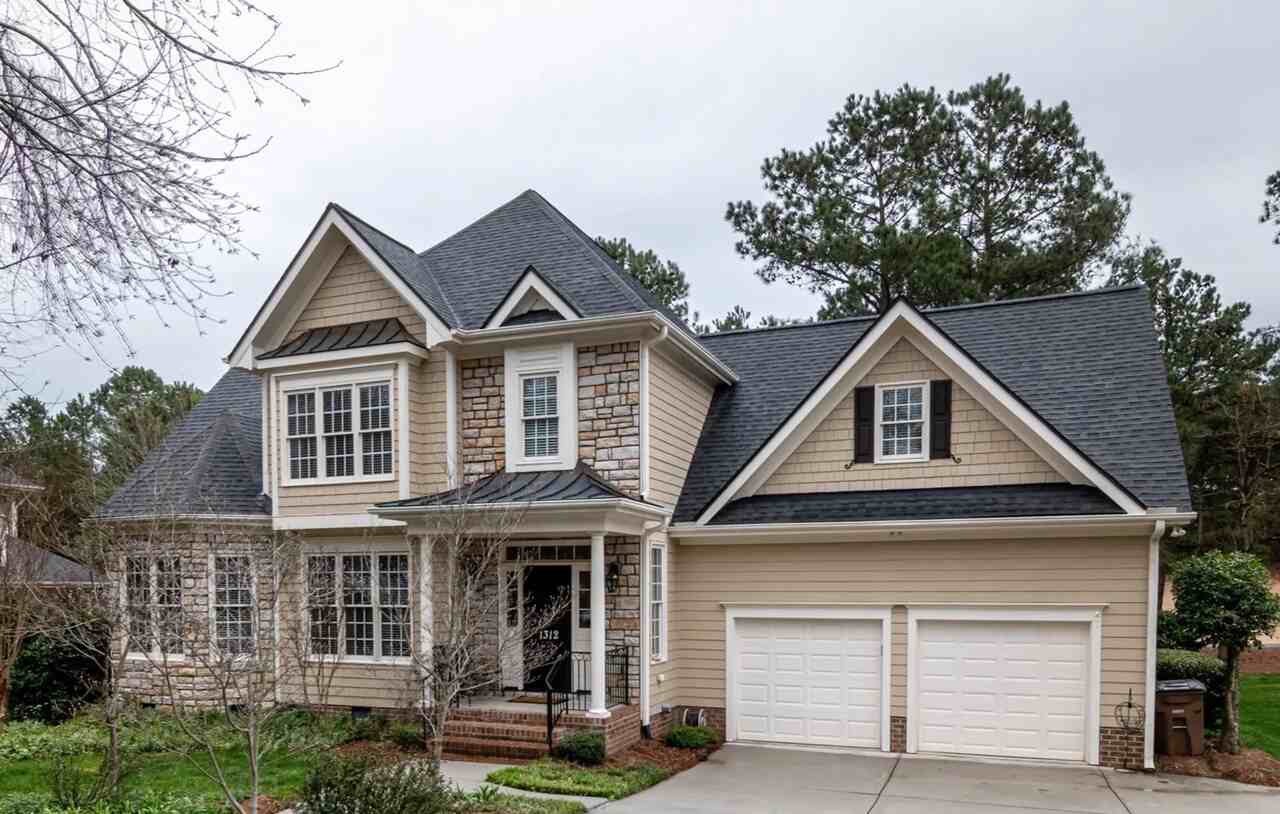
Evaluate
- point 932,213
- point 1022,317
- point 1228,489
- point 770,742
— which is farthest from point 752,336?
point 1228,489

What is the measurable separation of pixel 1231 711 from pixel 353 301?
45.1ft

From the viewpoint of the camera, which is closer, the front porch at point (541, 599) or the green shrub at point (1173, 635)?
the front porch at point (541, 599)

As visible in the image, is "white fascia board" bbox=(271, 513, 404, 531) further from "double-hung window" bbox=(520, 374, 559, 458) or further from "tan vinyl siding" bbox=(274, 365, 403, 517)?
"double-hung window" bbox=(520, 374, 559, 458)

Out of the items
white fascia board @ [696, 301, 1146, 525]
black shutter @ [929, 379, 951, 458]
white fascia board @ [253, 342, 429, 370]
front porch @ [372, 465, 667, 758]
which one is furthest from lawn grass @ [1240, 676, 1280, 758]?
white fascia board @ [253, 342, 429, 370]

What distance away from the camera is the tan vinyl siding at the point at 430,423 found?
13438 millimetres

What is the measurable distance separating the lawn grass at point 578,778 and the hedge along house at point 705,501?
2.50ft

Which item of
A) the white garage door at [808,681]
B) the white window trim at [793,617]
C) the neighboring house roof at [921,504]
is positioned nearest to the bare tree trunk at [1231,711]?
the neighboring house roof at [921,504]

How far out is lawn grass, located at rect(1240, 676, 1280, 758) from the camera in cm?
1289

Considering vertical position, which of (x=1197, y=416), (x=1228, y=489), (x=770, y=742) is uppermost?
(x=1197, y=416)

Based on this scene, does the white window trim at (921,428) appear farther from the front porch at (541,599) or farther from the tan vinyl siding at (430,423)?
the tan vinyl siding at (430,423)

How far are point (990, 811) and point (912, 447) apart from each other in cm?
515

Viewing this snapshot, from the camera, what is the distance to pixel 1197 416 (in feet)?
82.9

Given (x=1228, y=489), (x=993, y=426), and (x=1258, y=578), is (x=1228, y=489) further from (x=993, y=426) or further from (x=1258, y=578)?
(x=993, y=426)

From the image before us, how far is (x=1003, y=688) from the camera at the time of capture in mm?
11828
